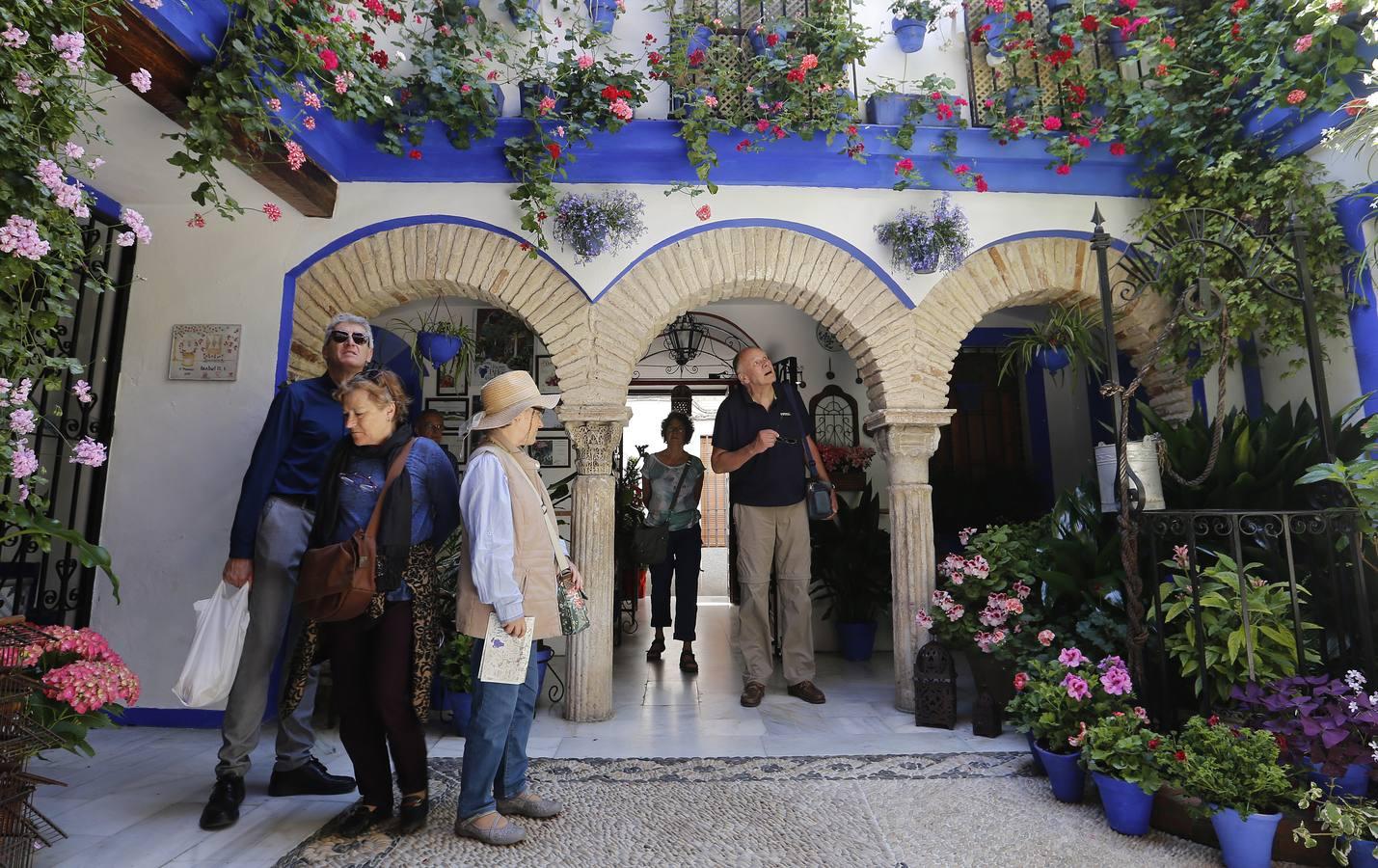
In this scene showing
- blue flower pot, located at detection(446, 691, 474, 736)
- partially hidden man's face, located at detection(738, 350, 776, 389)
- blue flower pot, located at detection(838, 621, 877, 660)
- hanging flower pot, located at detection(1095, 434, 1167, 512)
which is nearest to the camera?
hanging flower pot, located at detection(1095, 434, 1167, 512)

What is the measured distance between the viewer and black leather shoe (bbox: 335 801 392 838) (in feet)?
8.00

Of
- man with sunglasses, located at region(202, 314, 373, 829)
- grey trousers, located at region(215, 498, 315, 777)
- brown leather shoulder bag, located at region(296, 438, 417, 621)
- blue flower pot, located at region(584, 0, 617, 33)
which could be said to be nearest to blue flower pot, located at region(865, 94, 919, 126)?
blue flower pot, located at region(584, 0, 617, 33)

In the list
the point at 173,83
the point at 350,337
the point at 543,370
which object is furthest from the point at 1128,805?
the point at 543,370

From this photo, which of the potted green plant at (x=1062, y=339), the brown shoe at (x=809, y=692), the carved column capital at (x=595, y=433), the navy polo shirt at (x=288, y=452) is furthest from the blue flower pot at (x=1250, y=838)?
the navy polo shirt at (x=288, y=452)

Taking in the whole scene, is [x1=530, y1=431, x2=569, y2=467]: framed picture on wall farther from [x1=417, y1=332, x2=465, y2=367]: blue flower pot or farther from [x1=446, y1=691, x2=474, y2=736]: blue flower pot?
[x1=446, y1=691, x2=474, y2=736]: blue flower pot

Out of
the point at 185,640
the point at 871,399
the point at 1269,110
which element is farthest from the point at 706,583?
the point at 1269,110

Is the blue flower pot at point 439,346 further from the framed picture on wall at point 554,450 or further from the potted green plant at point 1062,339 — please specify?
the potted green plant at point 1062,339

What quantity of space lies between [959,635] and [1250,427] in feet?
5.59

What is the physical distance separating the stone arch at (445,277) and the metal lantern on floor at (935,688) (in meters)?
2.32

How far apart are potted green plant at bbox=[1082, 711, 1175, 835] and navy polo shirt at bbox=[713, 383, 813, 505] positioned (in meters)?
2.04

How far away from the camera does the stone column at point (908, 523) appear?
406 centimetres

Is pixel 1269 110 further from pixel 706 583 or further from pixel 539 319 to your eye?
pixel 706 583

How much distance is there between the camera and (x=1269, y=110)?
147 inches

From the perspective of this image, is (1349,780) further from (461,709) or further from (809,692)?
(461,709)
